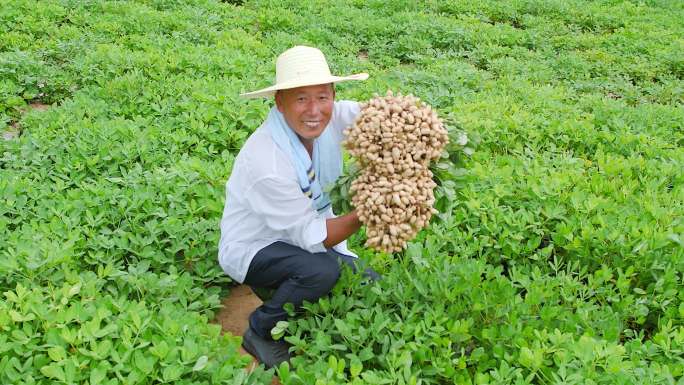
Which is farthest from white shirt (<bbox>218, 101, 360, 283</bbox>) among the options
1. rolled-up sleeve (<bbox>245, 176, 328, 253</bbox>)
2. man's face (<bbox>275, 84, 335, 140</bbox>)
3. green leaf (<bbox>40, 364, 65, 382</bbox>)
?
green leaf (<bbox>40, 364, 65, 382</bbox>)

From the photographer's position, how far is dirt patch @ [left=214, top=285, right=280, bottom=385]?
3.67m

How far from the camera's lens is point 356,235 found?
423 centimetres

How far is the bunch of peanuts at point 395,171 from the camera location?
2.80 metres

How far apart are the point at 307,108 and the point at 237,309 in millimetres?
1392

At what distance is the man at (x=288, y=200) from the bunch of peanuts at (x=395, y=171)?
0.19 meters

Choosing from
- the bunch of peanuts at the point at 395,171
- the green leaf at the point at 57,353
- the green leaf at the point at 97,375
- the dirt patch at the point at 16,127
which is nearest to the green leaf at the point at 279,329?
the bunch of peanuts at the point at 395,171

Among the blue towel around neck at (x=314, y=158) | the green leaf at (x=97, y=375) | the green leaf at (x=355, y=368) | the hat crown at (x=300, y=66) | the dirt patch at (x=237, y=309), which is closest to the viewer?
the green leaf at (x=97, y=375)

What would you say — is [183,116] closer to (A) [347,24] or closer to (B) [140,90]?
(B) [140,90]

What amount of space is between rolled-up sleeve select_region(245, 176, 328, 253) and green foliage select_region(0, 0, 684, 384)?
0.20 m

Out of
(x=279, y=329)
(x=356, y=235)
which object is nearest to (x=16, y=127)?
(x=356, y=235)

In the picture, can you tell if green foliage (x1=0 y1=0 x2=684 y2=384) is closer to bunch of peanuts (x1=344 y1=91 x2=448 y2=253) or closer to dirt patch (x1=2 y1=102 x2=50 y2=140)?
dirt patch (x1=2 y1=102 x2=50 y2=140)

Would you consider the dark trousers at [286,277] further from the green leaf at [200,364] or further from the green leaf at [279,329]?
the green leaf at [200,364]

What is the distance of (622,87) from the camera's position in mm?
7609

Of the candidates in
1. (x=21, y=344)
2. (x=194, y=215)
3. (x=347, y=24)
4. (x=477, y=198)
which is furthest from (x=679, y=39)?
(x=21, y=344)
